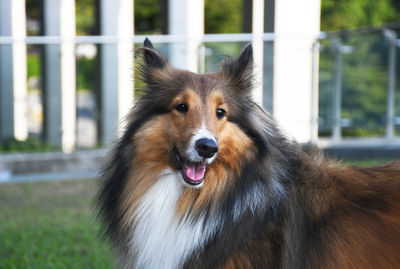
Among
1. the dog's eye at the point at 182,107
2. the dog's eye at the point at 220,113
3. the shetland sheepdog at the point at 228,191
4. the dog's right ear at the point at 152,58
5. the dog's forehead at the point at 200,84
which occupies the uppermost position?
the dog's right ear at the point at 152,58

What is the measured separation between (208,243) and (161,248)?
289 mm

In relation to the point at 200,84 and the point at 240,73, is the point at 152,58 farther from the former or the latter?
the point at 240,73

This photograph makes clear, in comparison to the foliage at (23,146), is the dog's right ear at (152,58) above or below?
above

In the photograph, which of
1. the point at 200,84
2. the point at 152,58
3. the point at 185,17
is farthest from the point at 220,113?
the point at 185,17

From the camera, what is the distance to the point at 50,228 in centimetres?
628

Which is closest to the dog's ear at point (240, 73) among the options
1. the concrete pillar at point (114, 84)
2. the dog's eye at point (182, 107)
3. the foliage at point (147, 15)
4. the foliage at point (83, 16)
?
the dog's eye at point (182, 107)

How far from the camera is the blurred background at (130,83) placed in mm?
9016

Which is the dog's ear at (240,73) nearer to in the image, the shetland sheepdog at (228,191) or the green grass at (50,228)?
the shetland sheepdog at (228,191)

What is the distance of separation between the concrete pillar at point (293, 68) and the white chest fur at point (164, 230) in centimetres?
624

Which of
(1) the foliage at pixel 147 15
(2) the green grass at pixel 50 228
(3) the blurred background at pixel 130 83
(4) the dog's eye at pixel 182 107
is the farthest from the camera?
(1) the foliage at pixel 147 15

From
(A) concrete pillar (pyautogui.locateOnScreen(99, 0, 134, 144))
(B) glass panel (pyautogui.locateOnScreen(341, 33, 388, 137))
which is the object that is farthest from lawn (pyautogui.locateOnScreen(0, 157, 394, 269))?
(B) glass panel (pyautogui.locateOnScreen(341, 33, 388, 137))

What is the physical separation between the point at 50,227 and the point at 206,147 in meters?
3.68

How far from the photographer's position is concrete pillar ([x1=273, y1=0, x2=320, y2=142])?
9.72 meters

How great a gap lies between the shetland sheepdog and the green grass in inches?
23.7
